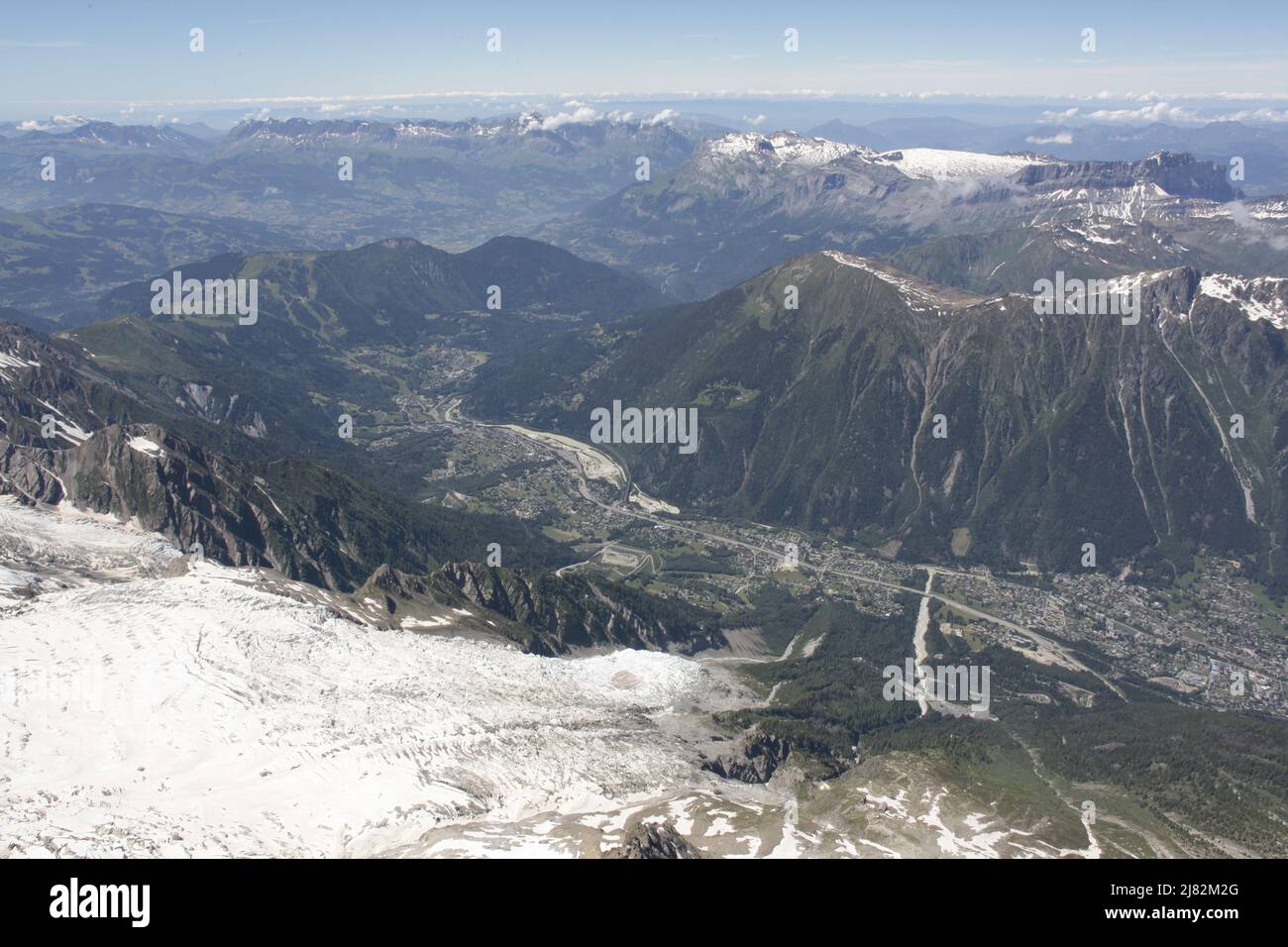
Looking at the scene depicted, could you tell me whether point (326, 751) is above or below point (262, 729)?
below

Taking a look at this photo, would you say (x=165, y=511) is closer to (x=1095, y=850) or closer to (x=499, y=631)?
(x=499, y=631)

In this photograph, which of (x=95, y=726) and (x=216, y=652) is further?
(x=216, y=652)

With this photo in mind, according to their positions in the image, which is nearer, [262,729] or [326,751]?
[326,751]


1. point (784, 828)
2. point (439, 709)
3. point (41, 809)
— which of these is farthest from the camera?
point (439, 709)

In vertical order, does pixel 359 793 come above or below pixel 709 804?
above

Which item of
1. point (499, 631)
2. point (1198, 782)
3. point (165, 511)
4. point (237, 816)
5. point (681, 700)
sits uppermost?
point (165, 511)

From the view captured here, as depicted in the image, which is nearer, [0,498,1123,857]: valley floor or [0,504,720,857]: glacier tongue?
[0,504,720,857]: glacier tongue

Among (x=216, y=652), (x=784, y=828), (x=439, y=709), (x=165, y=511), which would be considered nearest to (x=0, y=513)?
(x=165, y=511)

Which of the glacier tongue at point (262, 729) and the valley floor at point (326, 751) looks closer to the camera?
the glacier tongue at point (262, 729)
